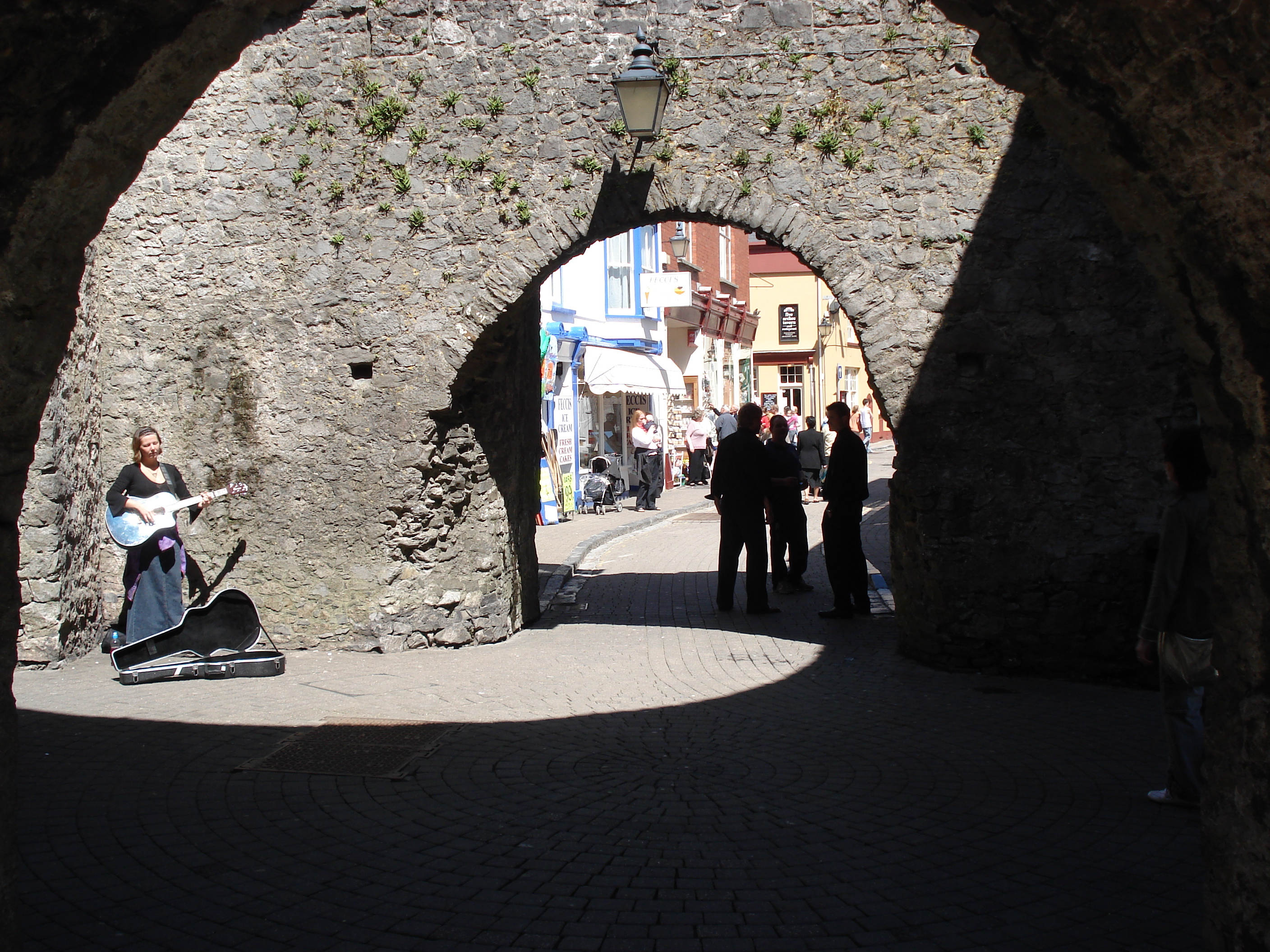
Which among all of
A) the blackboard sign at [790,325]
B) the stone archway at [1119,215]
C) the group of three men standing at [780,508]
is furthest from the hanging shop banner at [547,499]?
the blackboard sign at [790,325]

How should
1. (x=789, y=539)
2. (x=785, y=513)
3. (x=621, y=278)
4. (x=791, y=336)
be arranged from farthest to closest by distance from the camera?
(x=791, y=336) < (x=621, y=278) < (x=789, y=539) < (x=785, y=513)

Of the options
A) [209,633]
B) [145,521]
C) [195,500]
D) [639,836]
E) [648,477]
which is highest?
[195,500]

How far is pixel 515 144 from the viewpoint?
8055 millimetres

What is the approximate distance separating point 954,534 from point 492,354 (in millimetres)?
3796

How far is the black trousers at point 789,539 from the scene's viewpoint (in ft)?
36.5

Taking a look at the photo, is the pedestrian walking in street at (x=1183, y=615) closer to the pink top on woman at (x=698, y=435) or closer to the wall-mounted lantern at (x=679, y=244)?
the wall-mounted lantern at (x=679, y=244)

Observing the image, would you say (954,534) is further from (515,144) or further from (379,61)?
(379,61)

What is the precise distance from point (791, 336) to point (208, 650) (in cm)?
4138

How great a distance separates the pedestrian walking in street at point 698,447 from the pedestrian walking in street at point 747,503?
15881 mm

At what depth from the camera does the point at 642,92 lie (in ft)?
24.5

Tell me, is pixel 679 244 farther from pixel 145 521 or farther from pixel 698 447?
pixel 145 521

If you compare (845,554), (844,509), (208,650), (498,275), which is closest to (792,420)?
(845,554)

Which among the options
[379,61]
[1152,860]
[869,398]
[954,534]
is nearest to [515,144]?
[379,61]

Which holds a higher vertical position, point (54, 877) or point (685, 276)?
point (685, 276)
